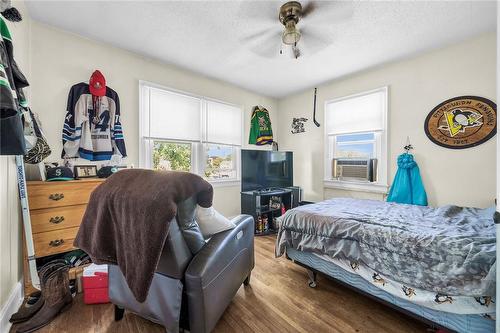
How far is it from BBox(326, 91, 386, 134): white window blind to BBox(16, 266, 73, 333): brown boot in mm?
3725

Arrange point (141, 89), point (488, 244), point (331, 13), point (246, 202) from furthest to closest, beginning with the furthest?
1. point (246, 202)
2. point (141, 89)
3. point (331, 13)
4. point (488, 244)

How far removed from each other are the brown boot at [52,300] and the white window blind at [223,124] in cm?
228

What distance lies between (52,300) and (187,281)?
4.11 feet

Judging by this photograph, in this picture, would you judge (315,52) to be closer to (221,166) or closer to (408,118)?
(408,118)

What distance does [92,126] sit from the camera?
2246mm

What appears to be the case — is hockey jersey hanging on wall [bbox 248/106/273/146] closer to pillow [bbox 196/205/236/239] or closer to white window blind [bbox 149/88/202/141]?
white window blind [bbox 149/88/202/141]

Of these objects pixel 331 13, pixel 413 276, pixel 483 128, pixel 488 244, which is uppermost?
pixel 331 13

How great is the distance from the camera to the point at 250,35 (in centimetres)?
218

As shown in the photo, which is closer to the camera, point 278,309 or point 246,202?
point 278,309

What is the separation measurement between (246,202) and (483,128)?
2981 mm

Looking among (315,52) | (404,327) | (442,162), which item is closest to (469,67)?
(442,162)

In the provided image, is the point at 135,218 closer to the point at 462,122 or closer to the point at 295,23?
the point at 295,23

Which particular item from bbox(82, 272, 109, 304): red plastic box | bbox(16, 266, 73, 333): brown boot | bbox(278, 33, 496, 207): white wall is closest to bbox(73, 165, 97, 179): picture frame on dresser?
bbox(16, 266, 73, 333): brown boot

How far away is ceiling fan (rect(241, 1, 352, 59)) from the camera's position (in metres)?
1.75
